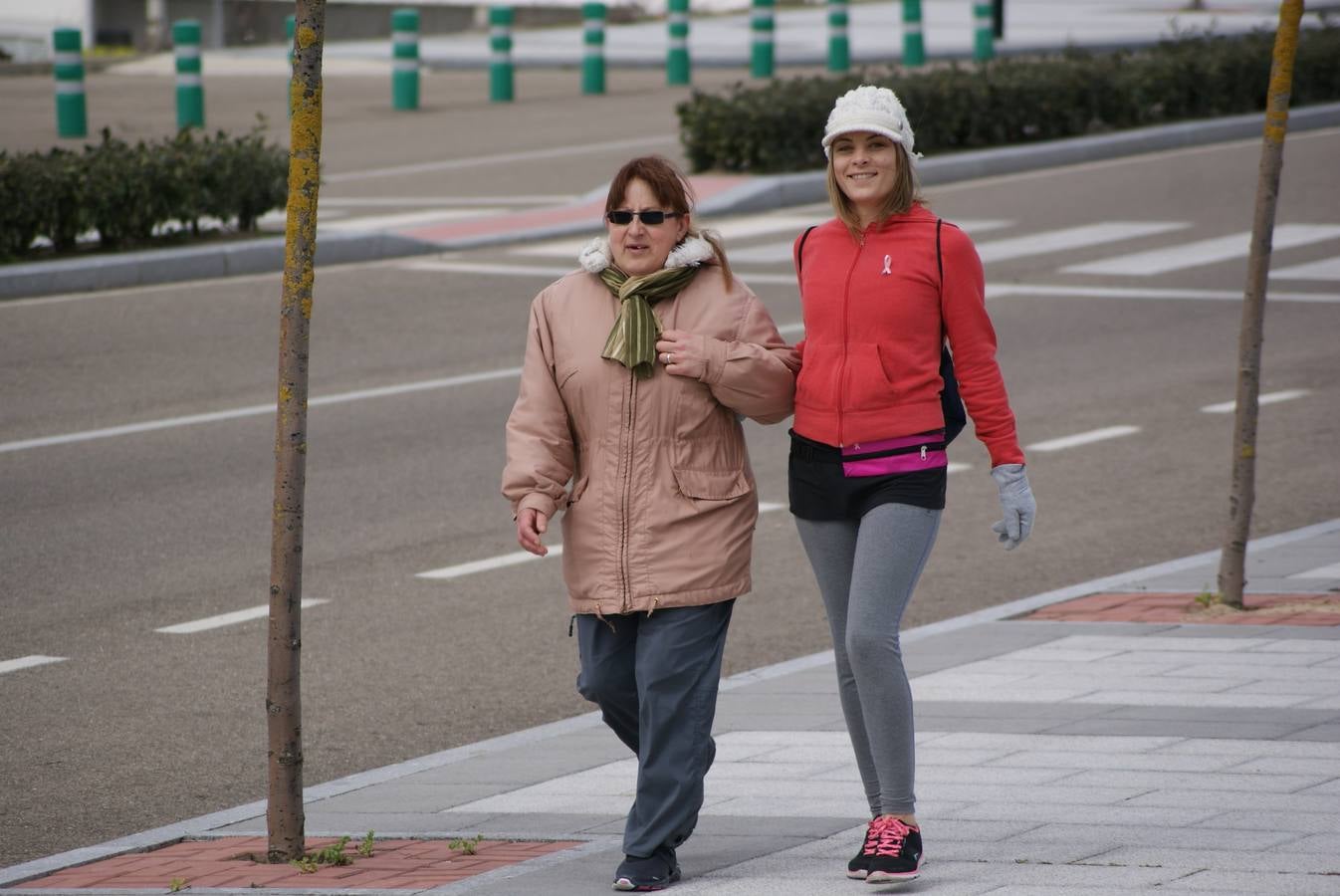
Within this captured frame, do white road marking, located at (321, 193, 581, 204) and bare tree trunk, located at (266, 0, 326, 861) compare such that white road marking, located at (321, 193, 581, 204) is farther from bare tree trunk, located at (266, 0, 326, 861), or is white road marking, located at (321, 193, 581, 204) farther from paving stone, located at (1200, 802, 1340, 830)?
paving stone, located at (1200, 802, 1340, 830)

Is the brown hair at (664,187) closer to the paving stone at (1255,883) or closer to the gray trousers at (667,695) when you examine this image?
the gray trousers at (667,695)

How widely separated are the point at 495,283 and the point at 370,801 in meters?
11.1

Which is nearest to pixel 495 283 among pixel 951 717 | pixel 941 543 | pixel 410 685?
pixel 941 543

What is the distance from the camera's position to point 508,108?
30078 millimetres

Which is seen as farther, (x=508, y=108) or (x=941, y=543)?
(x=508, y=108)

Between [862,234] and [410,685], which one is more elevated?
[862,234]

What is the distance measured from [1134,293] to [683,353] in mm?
11847

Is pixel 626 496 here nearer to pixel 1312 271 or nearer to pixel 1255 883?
pixel 1255 883

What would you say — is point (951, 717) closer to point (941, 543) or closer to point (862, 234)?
point (862, 234)

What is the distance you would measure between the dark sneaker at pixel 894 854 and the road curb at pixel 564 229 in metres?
12.2

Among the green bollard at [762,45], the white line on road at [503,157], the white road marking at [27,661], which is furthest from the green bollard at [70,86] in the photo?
the white road marking at [27,661]

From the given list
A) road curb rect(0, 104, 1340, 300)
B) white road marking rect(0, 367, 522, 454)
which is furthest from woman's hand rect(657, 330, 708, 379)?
road curb rect(0, 104, 1340, 300)

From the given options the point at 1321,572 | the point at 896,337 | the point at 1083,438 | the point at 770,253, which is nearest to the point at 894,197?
the point at 896,337

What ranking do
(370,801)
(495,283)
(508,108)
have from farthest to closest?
(508,108) → (495,283) → (370,801)
